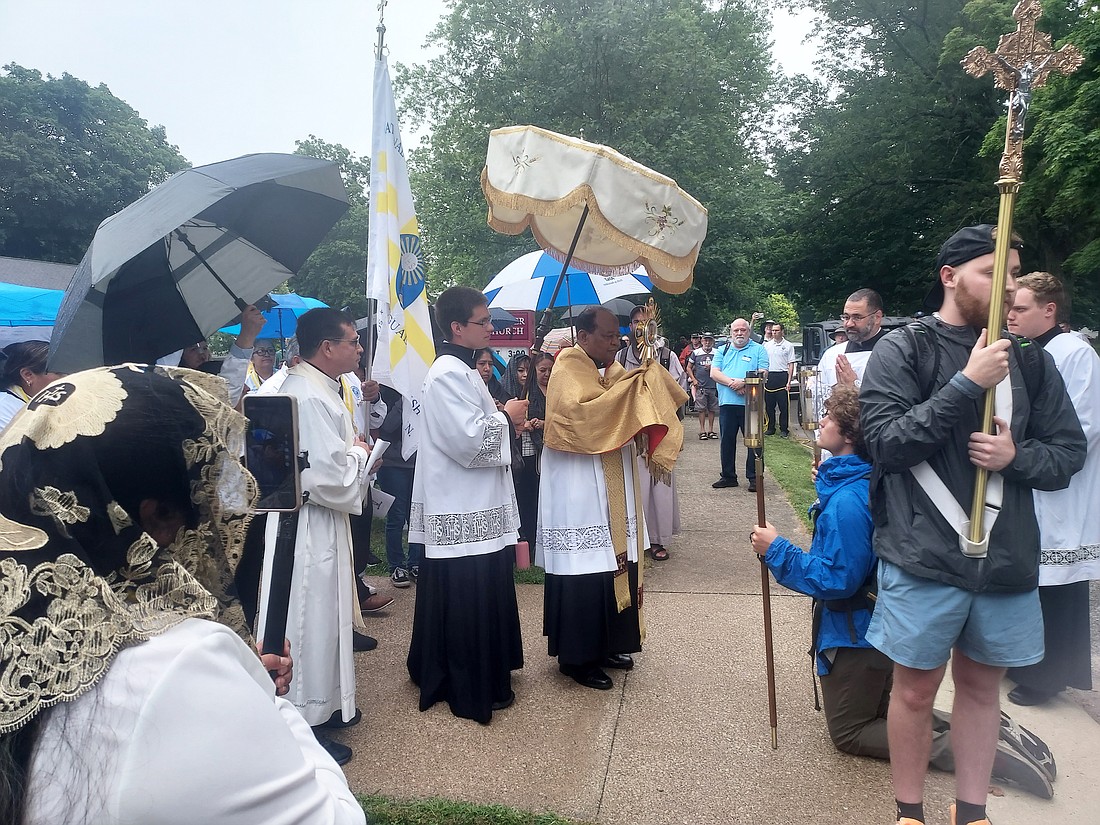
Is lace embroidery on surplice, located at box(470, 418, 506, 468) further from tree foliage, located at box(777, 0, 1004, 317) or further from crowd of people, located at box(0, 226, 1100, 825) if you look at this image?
tree foliage, located at box(777, 0, 1004, 317)

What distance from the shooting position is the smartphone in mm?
1582

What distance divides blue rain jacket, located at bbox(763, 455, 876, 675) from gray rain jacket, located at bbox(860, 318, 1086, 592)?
1.50ft

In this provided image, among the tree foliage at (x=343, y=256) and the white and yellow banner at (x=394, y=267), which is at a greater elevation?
the tree foliage at (x=343, y=256)

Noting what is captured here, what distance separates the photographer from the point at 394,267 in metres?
3.67

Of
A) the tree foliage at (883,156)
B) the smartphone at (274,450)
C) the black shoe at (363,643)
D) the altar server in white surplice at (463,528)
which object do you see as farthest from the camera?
the tree foliage at (883,156)

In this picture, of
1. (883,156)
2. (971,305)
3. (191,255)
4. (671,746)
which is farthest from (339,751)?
(883,156)

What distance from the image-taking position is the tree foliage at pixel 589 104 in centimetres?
1551

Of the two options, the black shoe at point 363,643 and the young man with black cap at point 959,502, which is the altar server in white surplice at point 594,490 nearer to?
the black shoe at point 363,643

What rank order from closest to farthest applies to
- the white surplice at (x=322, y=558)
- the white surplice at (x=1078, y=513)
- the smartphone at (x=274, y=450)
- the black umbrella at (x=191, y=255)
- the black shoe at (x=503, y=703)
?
1. the smartphone at (x=274, y=450)
2. the black umbrella at (x=191, y=255)
3. the white surplice at (x=322, y=558)
4. the white surplice at (x=1078, y=513)
5. the black shoe at (x=503, y=703)

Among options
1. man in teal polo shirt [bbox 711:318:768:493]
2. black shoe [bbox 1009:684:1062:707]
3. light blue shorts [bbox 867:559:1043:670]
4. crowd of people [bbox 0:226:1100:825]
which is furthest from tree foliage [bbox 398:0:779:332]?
light blue shorts [bbox 867:559:1043:670]

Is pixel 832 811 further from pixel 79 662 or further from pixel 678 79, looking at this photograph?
pixel 678 79

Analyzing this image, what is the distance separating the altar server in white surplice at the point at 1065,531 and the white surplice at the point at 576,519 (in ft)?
6.63

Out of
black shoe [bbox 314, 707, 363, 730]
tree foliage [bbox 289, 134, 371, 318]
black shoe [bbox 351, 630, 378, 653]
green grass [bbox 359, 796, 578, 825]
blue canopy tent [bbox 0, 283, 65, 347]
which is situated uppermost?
tree foliage [bbox 289, 134, 371, 318]

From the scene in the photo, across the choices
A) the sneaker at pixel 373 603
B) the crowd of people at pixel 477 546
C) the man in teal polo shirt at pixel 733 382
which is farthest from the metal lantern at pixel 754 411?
the man in teal polo shirt at pixel 733 382
